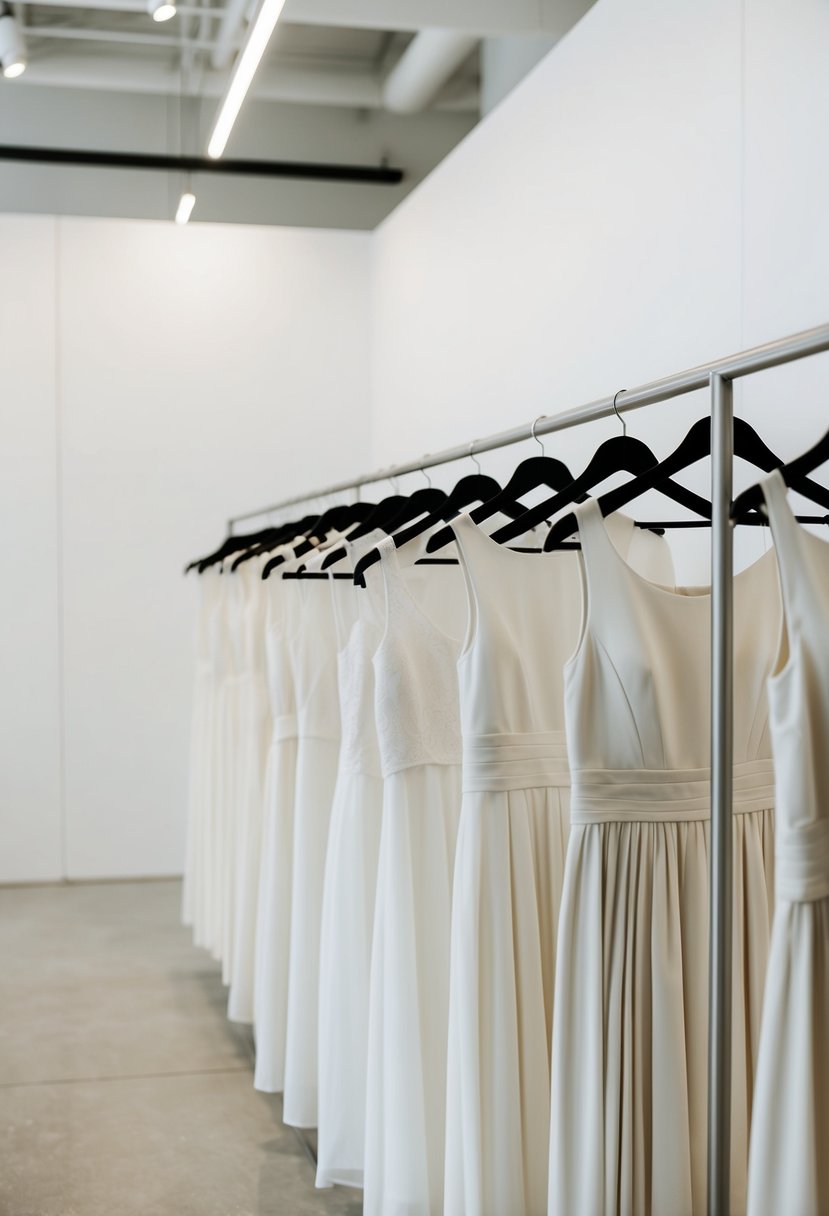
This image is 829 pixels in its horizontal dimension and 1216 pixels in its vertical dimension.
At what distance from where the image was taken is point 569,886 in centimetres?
163

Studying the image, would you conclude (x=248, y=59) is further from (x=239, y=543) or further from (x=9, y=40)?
(x=9, y=40)

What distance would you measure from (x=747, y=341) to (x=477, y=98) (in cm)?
424

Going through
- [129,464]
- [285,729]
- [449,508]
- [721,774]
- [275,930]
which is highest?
[129,464]

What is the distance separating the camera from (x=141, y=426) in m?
5.86

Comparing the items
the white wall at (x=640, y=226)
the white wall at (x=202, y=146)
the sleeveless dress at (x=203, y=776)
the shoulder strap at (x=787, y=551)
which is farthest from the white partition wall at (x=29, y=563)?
the shoulder strap at (x=787, y=551)

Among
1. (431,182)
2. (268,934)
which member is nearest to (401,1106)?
(268,934)

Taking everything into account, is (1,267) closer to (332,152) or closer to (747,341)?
(332,152)

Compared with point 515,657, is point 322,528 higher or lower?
higher

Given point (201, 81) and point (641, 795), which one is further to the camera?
point (201, 81)

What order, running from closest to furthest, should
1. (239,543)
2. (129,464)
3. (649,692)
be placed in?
(649,692)
(239,543)
(129,464)

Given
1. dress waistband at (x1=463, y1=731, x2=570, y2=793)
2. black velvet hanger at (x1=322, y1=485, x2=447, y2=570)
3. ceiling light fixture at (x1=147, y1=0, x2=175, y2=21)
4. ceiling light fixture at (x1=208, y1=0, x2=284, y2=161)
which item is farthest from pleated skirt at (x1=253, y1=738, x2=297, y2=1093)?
ceiling light fixture at (x1=147, y1=0, x2=175, y2=21)

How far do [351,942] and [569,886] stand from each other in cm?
87

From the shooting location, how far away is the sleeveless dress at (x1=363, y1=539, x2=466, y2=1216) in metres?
2.03

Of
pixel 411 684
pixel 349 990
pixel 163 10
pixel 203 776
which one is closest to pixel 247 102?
pixel 163 10
